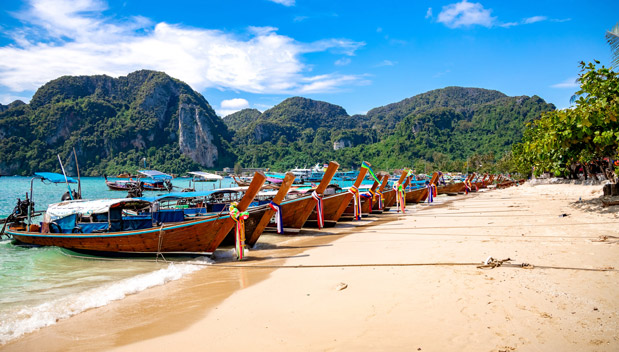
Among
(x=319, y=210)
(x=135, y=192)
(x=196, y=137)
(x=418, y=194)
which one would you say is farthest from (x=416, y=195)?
(x=196, y=137)

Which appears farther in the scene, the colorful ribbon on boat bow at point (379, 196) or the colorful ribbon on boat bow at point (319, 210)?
the colorful ribbon on boat bow at point (379, 196)

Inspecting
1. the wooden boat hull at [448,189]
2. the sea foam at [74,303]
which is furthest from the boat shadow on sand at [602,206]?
the wooden boat hull at [448,189]

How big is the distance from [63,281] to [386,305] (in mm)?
7657

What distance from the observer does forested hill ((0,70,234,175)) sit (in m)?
108

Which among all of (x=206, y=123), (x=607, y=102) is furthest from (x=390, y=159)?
(x=607, y=102)

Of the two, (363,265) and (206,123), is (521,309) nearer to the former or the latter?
(363,265)

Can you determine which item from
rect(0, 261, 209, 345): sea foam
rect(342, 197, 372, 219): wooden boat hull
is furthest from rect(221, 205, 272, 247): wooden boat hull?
rect(342, 197, 372, 219): wooden boat hull

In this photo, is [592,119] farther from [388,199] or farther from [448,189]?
[448,189]

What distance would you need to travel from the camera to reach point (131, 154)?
12431cm

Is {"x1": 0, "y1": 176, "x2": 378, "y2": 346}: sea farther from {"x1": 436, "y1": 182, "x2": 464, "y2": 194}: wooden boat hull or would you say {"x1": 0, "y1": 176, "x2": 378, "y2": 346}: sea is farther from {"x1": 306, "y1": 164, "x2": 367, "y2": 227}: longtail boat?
{"x1": 436, "y1": 182, "x2": 464, "y2": 194}: wooden boat hull

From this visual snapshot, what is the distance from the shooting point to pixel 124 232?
920cm

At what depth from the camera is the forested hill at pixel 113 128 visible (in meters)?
108

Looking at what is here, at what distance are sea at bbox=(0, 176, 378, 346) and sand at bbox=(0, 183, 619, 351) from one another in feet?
1.55

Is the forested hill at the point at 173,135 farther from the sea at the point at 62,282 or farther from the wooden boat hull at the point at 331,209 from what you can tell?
the sea at the point at 62,282
